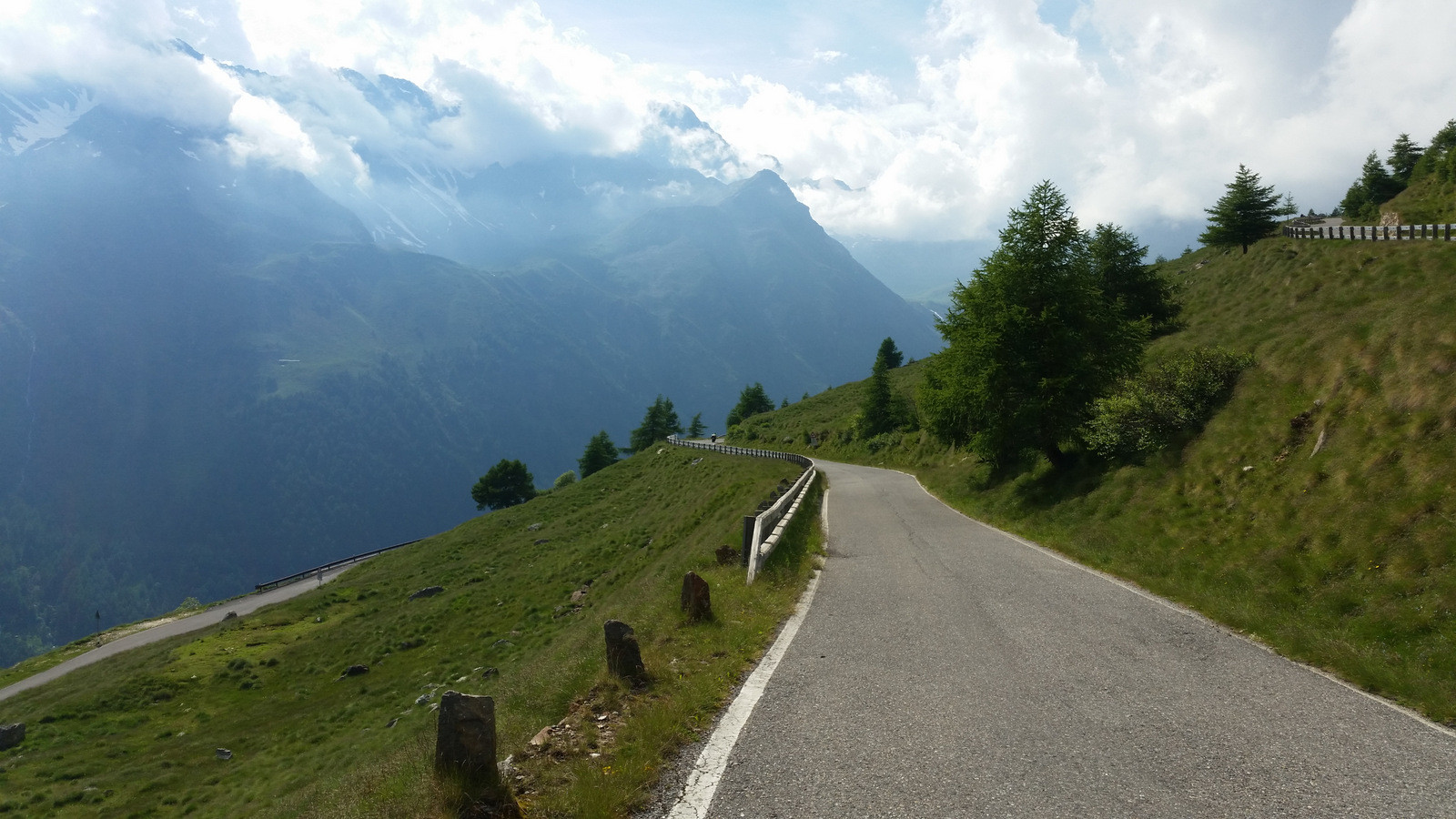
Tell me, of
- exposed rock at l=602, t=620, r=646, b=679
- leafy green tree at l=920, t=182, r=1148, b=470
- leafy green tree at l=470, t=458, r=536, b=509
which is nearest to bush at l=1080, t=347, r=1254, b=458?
leafy green tree at l=920, t=182, r=1148, b=470

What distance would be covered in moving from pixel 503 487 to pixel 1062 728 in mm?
94833

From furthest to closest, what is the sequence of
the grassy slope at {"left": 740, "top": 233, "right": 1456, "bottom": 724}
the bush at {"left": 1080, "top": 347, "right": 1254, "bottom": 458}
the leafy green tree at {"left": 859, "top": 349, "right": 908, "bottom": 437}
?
1. the leafy green tree at {"left": 859, "top": 349, "right": 908, "bottom": 437}
2. the bush at {"left": 1080, "top": 347, "right": 1254, "bottom": 458}
3. the grassy slope at {"left": 740, "top": 233, "right": 1456, "bottom": 724}

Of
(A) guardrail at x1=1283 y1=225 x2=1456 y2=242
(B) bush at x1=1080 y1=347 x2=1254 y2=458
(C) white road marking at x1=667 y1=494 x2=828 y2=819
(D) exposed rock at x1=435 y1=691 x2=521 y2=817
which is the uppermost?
(A) guardrail at x1=1283 y1=225 x2=1456 y2=242

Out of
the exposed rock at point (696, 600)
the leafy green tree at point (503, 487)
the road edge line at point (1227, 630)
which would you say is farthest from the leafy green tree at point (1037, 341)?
the leafy green tree at point (503, 487)

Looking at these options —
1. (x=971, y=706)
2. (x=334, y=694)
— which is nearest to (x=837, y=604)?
(x=971, y=706)

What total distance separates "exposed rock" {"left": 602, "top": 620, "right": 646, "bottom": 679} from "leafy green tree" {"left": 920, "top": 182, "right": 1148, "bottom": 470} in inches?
662

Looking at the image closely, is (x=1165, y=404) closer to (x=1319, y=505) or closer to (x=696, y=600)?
(x=1319, y=505)

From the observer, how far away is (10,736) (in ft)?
75.2

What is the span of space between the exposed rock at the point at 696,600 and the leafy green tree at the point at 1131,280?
35923 millimetres

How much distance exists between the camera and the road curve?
39750mm

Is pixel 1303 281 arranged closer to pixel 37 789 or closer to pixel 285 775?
pixel 285 775

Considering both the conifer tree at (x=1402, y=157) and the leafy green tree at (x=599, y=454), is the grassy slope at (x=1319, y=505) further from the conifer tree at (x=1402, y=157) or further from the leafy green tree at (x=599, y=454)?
the leafy green tree at (x=599, y=454)

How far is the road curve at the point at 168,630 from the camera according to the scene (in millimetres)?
39750

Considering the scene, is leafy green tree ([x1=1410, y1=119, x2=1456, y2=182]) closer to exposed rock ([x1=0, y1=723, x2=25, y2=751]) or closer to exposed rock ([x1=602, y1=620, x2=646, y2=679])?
exposed rock ([x1=602, y1=620, x2=646, y2=679])
